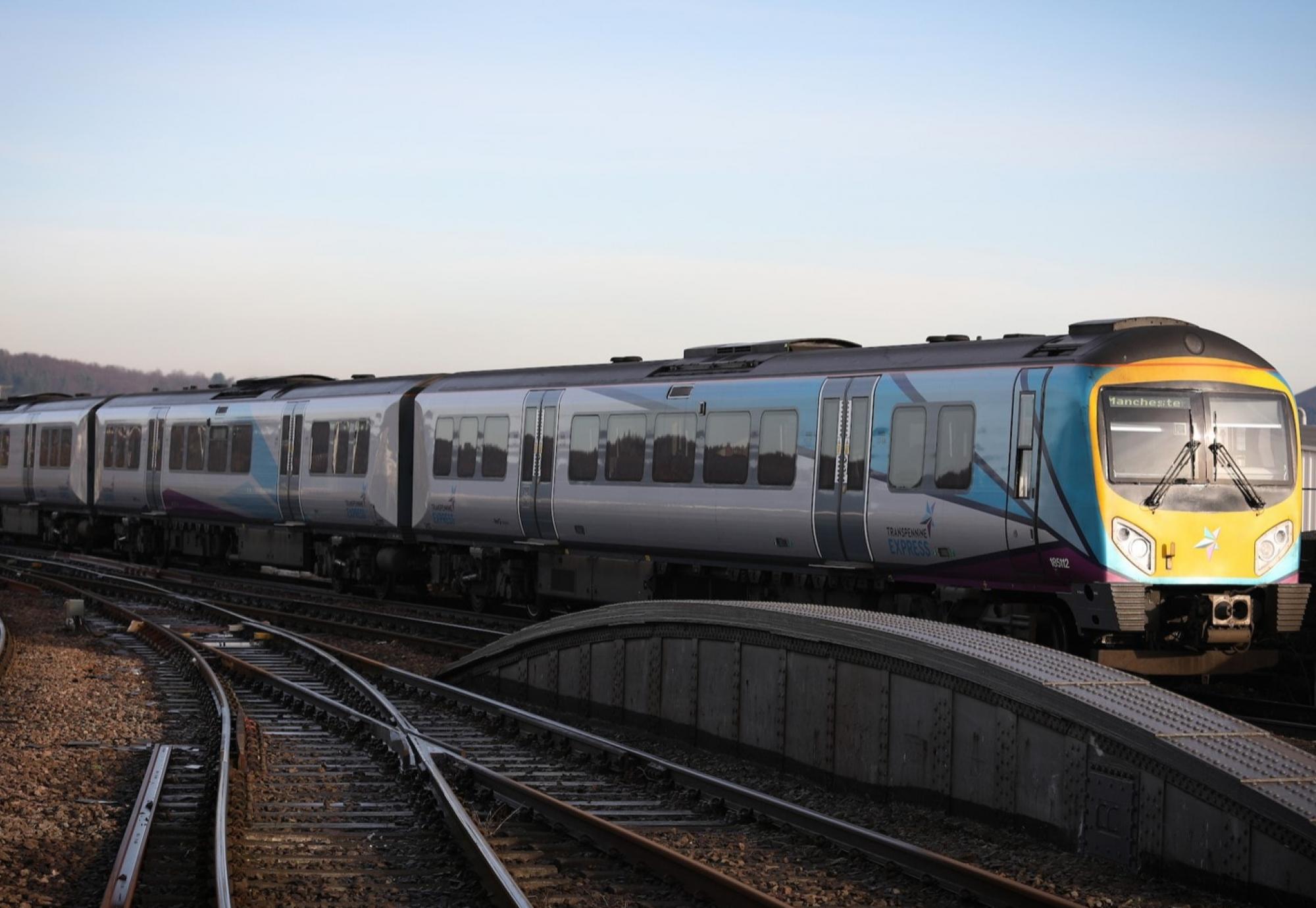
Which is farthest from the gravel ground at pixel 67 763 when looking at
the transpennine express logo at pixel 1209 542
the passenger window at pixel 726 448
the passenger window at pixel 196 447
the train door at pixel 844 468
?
the passenger window at pixel 196 447

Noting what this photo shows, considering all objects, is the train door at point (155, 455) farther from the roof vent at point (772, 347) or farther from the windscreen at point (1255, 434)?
the windscreen at point (1255, 434)

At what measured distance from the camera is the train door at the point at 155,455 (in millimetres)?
33188

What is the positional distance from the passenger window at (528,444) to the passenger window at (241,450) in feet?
30.6

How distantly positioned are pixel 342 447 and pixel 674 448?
30.2ft

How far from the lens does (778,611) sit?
11.9 metres

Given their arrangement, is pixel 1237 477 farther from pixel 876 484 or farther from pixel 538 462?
pixel 538 462

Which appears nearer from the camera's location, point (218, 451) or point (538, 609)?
point (538, 609)

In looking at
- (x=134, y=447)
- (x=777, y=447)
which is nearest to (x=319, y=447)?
(x=134, y=447)

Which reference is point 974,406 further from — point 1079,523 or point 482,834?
point 482,834

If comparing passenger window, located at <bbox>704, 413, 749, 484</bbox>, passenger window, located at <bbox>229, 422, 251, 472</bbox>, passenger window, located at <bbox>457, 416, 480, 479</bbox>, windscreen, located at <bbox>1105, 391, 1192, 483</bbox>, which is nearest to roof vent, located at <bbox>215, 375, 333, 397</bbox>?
passenger window, located at <bbox>229, 422, 251, 472</bbox>

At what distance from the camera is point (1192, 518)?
1462 cm

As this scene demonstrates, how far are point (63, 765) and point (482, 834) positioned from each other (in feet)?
13.8

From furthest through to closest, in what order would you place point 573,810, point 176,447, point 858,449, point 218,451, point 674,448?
point 176,447
point 218,451
point 674,448
point 858,449
point 573,810

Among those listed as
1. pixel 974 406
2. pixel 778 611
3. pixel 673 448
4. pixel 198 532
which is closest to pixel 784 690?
pixel 778 611
